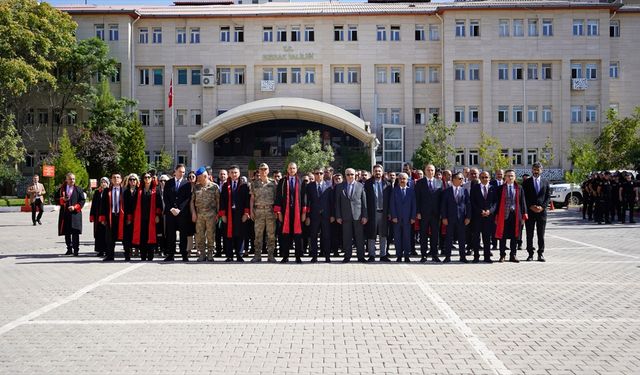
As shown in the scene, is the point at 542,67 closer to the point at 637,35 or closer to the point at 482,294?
the point at 637,35

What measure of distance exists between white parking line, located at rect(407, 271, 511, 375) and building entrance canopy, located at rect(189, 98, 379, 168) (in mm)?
37935

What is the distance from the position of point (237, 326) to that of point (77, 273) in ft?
20.0

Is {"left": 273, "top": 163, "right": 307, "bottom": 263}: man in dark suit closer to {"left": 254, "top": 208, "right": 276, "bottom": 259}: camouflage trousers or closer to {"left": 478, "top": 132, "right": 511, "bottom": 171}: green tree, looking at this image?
{"left": 254, "top": 208, "right": 276, "bottom": 259}: camouflage trousers

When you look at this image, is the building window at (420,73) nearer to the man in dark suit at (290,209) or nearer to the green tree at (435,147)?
the green tree at (435,147)

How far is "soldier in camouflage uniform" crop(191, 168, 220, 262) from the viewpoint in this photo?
15664 mm

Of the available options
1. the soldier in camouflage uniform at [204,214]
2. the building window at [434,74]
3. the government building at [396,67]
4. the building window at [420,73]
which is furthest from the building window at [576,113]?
the soldier in camouflage uniform at [204,214]

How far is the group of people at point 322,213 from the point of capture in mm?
15656

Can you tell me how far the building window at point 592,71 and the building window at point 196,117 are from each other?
1217 inches

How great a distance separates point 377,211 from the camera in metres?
16.2

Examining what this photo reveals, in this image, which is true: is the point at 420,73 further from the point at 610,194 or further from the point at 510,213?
the point at 510,213

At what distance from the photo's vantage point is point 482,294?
10.8m

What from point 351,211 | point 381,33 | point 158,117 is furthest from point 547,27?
point 351,211

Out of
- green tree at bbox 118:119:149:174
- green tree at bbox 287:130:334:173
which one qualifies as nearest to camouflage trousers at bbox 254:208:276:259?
green tree at bbox 287:130:334:173

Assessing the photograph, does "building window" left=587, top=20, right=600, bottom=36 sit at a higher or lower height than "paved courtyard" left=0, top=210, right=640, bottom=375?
higher
